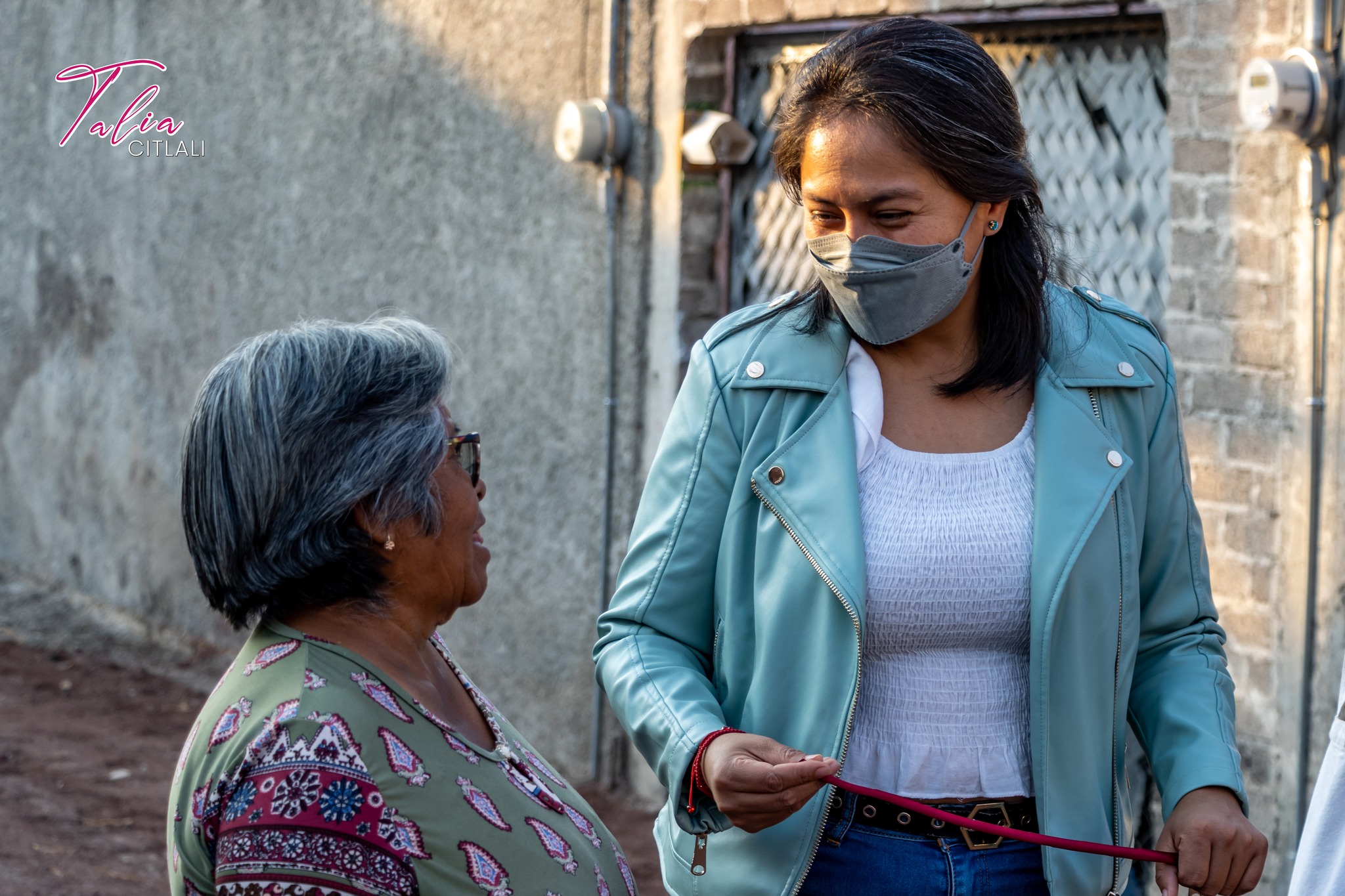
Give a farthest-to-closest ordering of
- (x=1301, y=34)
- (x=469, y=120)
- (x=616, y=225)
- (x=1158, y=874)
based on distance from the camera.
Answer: (x=469, y=120), (x=616, y=225), (x=1301, y=34), (x=1158, y=874)

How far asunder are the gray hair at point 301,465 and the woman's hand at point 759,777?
0.50 m

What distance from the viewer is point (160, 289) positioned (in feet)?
26.3

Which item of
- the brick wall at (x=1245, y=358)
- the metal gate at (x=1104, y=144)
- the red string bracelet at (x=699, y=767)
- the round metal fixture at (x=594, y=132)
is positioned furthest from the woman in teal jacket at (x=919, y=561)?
the round metal fixture at (x=594, y=132)

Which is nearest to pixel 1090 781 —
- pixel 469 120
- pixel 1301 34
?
pixel 1301 34

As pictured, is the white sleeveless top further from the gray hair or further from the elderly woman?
the gray hair

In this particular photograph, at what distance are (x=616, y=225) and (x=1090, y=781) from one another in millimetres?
3698

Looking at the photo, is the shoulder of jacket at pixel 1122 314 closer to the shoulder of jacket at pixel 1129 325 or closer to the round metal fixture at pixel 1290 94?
the shoulder of jacket at pixel 1129 325

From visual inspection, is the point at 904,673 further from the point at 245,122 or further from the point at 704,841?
the point at 245,122

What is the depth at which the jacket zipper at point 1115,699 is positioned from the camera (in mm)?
2029

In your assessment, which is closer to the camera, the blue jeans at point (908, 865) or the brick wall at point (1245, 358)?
the blue jeans at point (908, 865)

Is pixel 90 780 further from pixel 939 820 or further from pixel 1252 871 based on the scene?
pixel 1252 871

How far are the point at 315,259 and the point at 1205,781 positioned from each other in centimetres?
566

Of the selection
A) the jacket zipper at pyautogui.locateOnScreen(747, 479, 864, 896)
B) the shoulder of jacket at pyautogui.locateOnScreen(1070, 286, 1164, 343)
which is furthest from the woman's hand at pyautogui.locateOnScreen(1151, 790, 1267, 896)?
the shoulder of jacket at pyautogui.locateOnScreen(1070, 286, 1164, 343)

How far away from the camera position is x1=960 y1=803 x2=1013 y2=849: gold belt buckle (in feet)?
6.44
